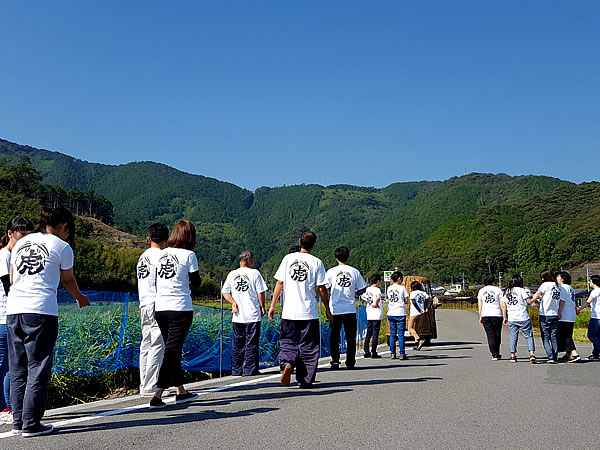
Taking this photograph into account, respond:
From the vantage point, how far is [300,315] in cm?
886

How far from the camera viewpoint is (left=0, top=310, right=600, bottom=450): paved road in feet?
18.0

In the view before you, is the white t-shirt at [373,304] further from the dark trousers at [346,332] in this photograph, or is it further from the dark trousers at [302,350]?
the dark trousers at [302,350]

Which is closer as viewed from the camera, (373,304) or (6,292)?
(6,292)

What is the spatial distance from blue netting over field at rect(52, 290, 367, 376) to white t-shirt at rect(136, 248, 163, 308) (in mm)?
1391

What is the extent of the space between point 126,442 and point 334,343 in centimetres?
611

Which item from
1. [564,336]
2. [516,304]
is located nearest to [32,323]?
[516,304]

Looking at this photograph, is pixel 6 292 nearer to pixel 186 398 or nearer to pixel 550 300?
pixel 186 398

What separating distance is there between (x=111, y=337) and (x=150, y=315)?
185 centimetres

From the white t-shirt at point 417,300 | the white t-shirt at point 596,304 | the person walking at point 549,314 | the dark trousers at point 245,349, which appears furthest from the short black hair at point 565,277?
the dark trousers at point 245,349

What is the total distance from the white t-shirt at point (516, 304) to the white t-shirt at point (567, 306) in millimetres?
735

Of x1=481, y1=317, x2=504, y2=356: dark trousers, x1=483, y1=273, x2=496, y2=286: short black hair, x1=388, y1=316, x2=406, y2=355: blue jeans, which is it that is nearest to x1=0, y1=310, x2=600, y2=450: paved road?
x1=388, y1=316, x2=406, y2=355: blue jeans

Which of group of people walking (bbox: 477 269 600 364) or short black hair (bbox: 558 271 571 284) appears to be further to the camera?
short black hair (bbox: 558 271 571 284)

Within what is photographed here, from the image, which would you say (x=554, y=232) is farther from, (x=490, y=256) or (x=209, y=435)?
(x=209, y=435)

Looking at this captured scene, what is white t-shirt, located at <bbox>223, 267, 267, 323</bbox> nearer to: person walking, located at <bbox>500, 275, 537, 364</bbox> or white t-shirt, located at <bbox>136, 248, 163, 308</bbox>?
white t-shirt, located at <bbox>136, 248, 163, 308</bbox>
